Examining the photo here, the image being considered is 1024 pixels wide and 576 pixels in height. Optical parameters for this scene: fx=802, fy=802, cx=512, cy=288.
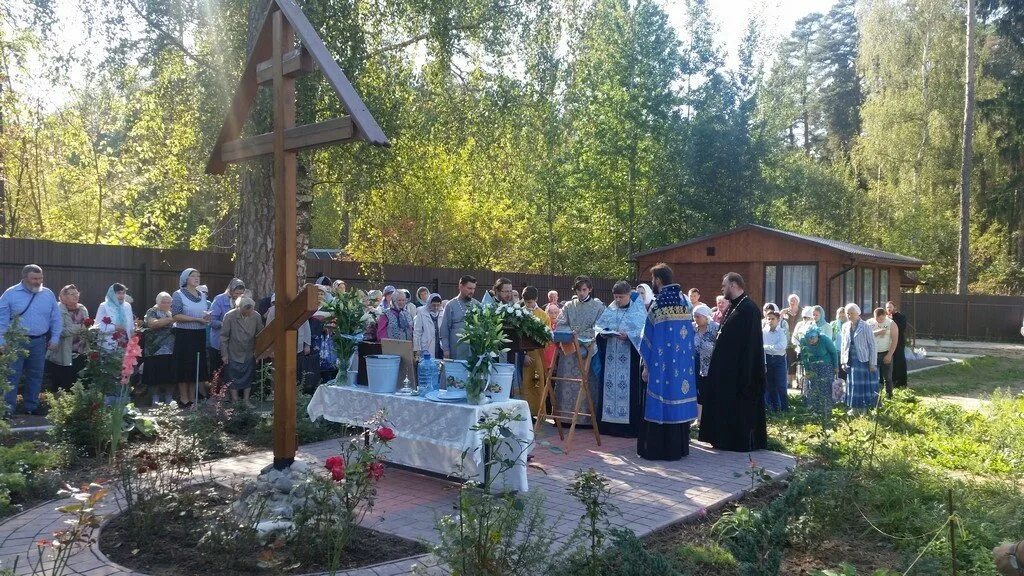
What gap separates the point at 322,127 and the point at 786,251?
1744 cm

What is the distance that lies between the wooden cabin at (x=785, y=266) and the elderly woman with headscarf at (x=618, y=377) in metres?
11.4

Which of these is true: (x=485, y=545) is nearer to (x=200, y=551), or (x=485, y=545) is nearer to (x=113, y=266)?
(x=200, y=551)

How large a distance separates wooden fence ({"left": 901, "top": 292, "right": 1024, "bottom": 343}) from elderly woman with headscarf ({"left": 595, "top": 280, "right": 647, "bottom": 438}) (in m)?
26.2

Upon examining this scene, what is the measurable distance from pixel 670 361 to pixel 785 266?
13.4 metres

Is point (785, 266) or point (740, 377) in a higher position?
point (785, 266)

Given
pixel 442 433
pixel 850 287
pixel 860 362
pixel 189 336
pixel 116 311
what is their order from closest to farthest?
pixel 442 433 → pixel 116 311 → pixel 189 336 → pixel 860 362 → pixel 850 287

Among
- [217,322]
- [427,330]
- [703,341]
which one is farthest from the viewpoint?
[217,322]

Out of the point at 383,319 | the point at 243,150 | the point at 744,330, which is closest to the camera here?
the point at 243,150

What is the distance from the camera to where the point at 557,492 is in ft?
22.2

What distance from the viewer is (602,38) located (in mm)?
29531

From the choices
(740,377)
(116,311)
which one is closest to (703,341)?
(740,377)

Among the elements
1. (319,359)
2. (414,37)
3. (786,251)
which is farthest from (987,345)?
(319,359)

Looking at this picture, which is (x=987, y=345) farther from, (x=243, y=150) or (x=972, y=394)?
(x=243, y=150)

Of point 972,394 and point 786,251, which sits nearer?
point 972,394
